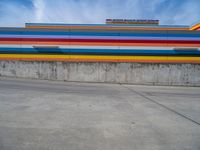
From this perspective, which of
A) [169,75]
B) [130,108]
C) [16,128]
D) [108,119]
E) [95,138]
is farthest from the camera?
[169,75]

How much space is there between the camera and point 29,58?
15.3m

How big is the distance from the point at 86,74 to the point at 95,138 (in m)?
10.9

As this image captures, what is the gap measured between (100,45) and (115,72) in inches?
135

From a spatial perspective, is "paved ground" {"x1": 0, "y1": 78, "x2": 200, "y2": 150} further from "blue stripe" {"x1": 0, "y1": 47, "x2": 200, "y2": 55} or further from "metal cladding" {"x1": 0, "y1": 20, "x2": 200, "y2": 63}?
"blue stripe" {"x1": 0, "y1": 47, "x2": 200, "y2": 55}

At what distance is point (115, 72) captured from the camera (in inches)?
563

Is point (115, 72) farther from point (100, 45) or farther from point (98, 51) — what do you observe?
point (100, 45)

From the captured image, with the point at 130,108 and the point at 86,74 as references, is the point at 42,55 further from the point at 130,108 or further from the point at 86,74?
the point at 130,108

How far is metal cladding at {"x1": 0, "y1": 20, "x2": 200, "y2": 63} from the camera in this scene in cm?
1533

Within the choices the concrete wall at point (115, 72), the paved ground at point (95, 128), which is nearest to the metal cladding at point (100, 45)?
the concrete wall at point (115, 72)

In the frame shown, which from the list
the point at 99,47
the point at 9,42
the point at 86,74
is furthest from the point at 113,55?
the point at 9,42

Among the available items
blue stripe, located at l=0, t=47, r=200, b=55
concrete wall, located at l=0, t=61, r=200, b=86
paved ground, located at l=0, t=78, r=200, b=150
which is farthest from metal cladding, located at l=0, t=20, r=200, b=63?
paved ground, located at l=0, t=78, r=200, b=150

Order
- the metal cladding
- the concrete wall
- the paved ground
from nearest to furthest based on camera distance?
the paved ground
the concrete wall
the metal cladding

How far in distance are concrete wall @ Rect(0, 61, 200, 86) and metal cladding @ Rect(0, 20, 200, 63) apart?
3.92ft

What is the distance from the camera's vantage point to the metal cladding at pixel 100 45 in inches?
603
